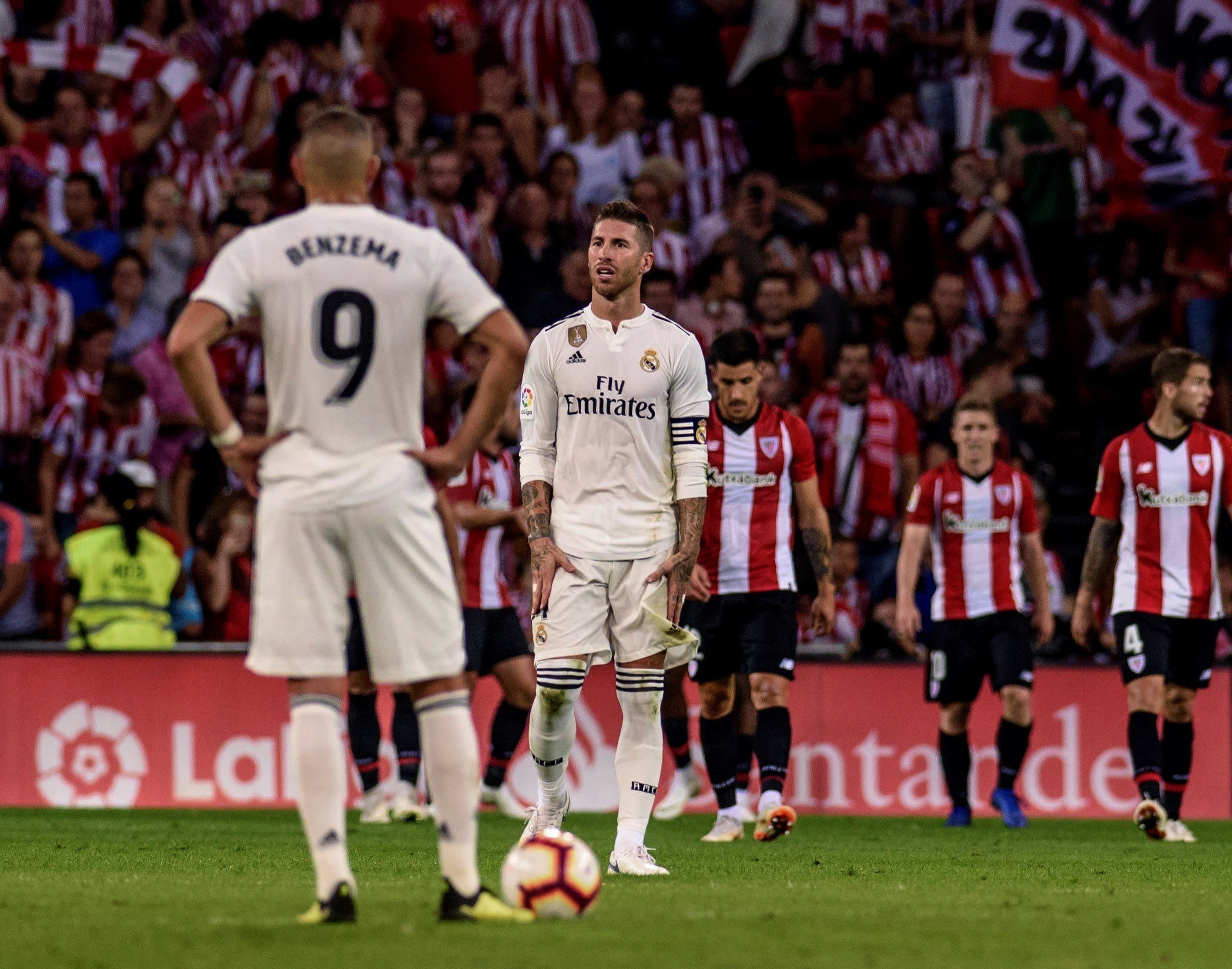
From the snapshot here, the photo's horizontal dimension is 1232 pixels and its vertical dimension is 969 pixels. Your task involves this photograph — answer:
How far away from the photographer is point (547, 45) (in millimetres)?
18219

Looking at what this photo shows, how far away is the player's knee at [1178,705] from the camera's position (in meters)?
11.2

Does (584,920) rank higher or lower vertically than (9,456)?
lower

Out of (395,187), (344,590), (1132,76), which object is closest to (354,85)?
(395,187)

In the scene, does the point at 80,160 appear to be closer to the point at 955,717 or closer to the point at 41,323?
the point at 41,323

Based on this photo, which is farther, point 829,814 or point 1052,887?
point 829,814

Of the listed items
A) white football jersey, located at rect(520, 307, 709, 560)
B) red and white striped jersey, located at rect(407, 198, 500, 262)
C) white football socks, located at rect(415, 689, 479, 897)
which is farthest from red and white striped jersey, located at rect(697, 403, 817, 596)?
red and white striped jersey, located at rect(407, 198, 500, 262)

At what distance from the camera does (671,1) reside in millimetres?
19328

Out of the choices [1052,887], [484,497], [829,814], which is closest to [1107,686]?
[829,814]

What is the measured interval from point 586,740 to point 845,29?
876 centimetres

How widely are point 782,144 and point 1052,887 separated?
11686 millimetres

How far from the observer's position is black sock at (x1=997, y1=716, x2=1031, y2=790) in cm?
1197

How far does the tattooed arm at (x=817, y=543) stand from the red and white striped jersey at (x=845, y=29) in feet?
30.5

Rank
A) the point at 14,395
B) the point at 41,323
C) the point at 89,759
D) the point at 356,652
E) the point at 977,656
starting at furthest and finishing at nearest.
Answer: the point at 41,323, the point at 14,395, the point at 89,759, the point at 977,656, the point at 356,652

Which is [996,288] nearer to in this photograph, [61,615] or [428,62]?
[428,62]
